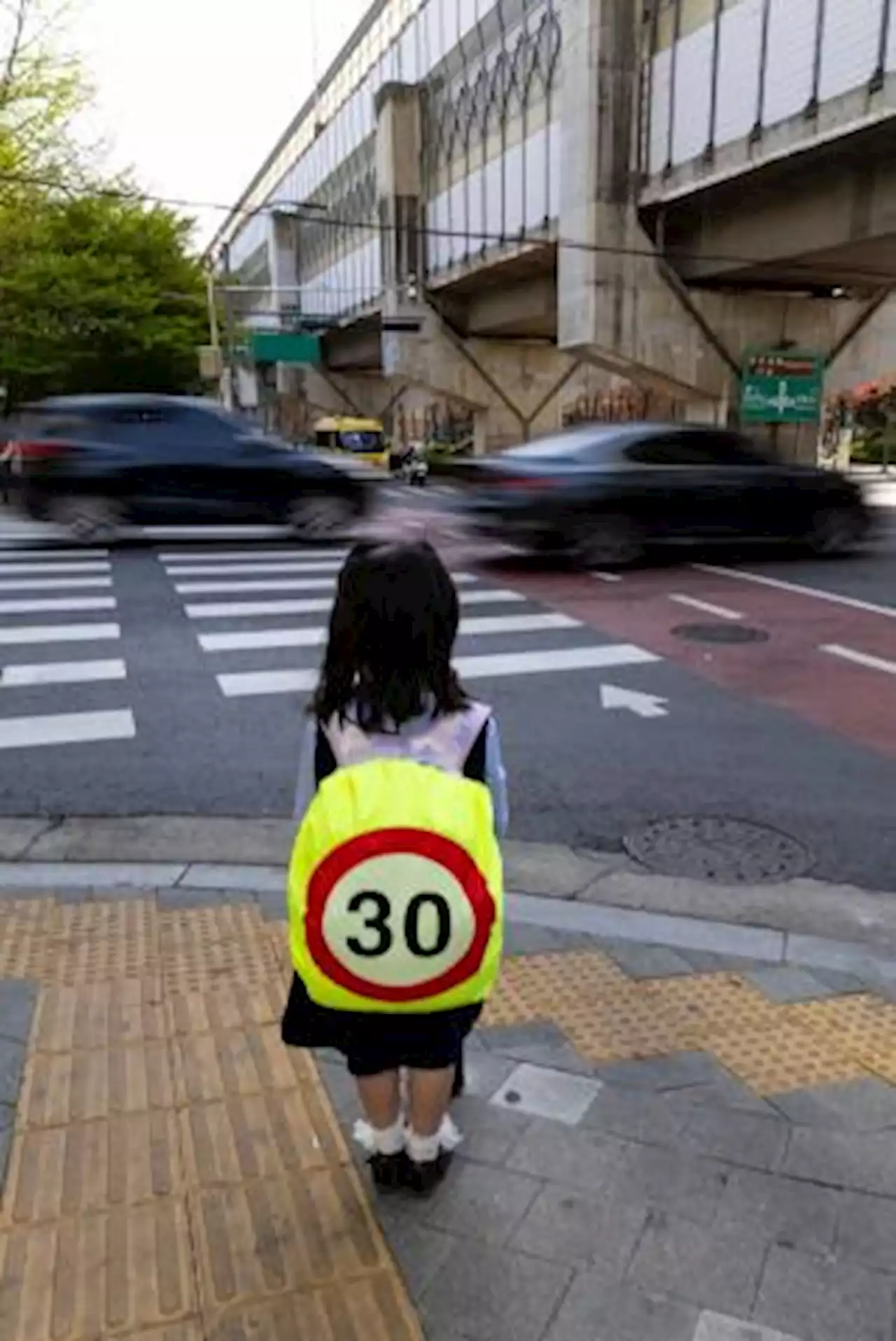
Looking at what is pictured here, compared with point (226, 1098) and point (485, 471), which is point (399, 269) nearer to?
point (485, 471)

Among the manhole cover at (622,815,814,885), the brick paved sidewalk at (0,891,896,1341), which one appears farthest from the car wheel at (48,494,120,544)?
the brick paved sidewalk at (0,891,896,1341)

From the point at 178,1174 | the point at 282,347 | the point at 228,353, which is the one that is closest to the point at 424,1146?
the point at 178,1174

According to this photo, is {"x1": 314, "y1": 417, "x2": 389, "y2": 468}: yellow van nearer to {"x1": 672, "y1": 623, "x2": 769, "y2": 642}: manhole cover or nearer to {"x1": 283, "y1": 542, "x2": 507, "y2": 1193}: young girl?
{"x1": 672, "y1": 623, "x2": 769, "y2": 642}: manhole cover

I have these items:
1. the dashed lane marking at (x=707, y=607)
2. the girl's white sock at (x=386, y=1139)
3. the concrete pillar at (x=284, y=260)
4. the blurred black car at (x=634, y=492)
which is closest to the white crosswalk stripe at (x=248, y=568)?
the blurred black car at (x=634, y=492)

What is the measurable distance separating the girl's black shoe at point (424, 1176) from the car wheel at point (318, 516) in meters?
12.3

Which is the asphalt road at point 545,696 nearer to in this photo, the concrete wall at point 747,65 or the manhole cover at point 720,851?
the manhole cover at point 720,851

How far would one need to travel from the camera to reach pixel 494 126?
26234mm

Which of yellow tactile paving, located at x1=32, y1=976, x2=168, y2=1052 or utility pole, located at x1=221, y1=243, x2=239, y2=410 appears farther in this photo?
utility pole, located at x1=221, y1=243, x2=239, y2=410

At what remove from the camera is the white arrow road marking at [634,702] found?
6.71 meters

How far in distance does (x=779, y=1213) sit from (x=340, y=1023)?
3.39 feet

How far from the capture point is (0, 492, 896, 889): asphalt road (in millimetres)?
5203

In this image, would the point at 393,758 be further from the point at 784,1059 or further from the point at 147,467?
the point at 147,467

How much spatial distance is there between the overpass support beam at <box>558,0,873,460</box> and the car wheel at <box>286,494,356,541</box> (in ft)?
29.9

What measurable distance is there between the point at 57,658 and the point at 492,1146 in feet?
20.6
